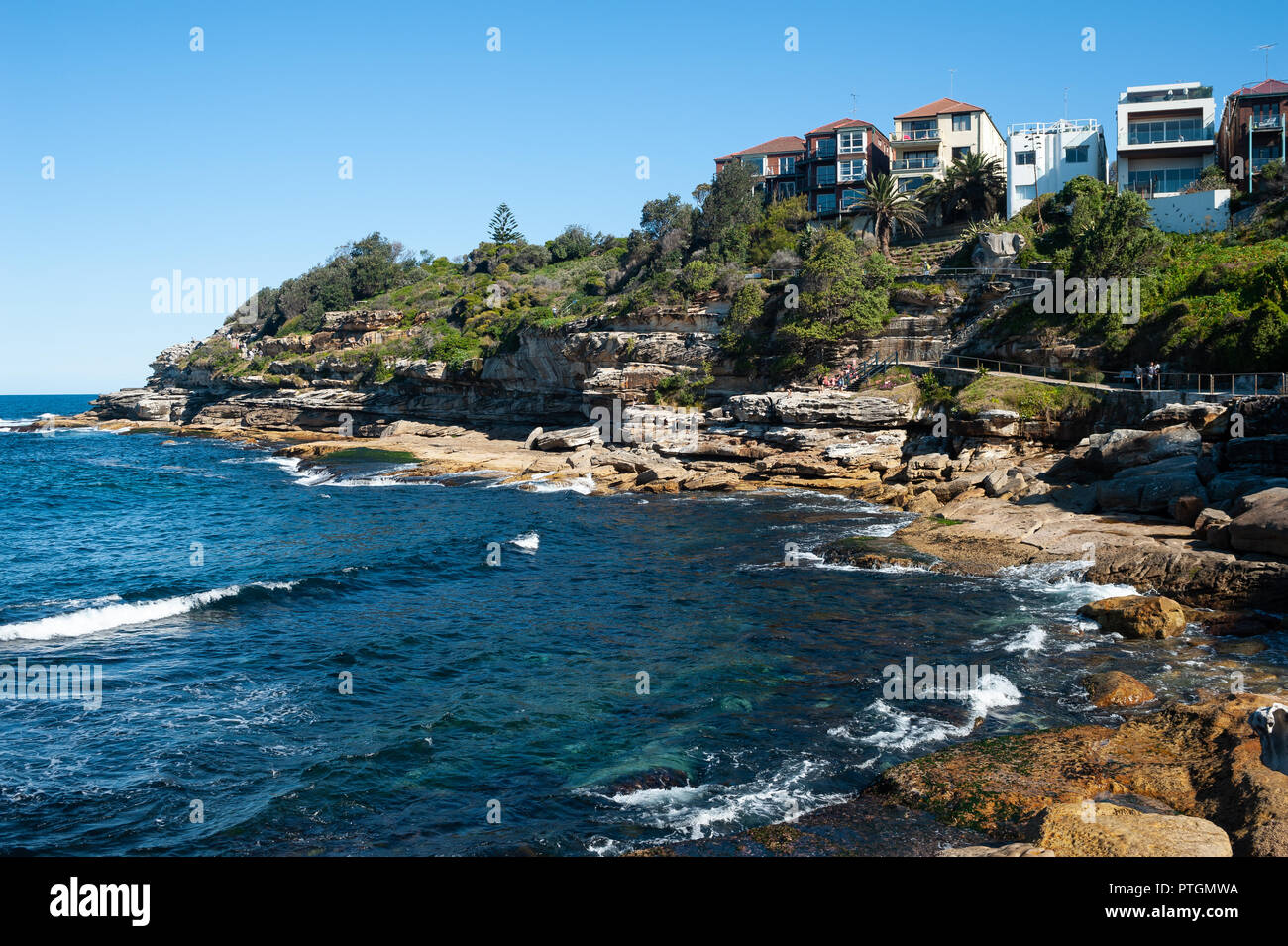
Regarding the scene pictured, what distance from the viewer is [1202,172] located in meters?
51.2

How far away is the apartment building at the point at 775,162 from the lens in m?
75.6

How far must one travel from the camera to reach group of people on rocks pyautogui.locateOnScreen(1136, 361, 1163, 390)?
33.6 metres

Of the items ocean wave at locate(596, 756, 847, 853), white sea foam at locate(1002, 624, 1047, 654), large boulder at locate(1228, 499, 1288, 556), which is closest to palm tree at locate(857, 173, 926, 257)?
large boulder at locate(1228, 499, 1288, 556)

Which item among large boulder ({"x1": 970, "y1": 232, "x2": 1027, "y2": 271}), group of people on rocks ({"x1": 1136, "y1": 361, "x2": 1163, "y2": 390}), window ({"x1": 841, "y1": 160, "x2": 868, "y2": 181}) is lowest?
group of people on rocks ({"x1": 1136, "y1": 361, "x2": 1163, "y2": 390})

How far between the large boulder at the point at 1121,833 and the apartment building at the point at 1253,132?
179 feet

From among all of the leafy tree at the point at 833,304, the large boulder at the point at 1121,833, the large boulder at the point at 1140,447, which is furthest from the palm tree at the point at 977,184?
the large boulder at the point at 1121,833

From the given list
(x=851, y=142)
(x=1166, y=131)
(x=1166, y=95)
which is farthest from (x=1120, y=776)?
(x=851, y=142)

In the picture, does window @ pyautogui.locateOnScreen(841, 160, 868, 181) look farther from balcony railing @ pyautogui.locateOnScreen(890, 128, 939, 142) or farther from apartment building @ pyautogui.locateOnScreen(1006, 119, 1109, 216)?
apartment building @ pyautogui.locateOnScreen(1006, 119, 1109, 216)

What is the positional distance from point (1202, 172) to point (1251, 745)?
172 feet

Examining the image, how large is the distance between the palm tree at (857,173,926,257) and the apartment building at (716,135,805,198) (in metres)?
16.7

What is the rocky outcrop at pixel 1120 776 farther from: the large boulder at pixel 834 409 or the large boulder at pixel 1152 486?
the large boulder at pixel 834 409

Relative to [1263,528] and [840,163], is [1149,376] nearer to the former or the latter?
[1263,528]

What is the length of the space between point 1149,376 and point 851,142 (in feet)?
130
